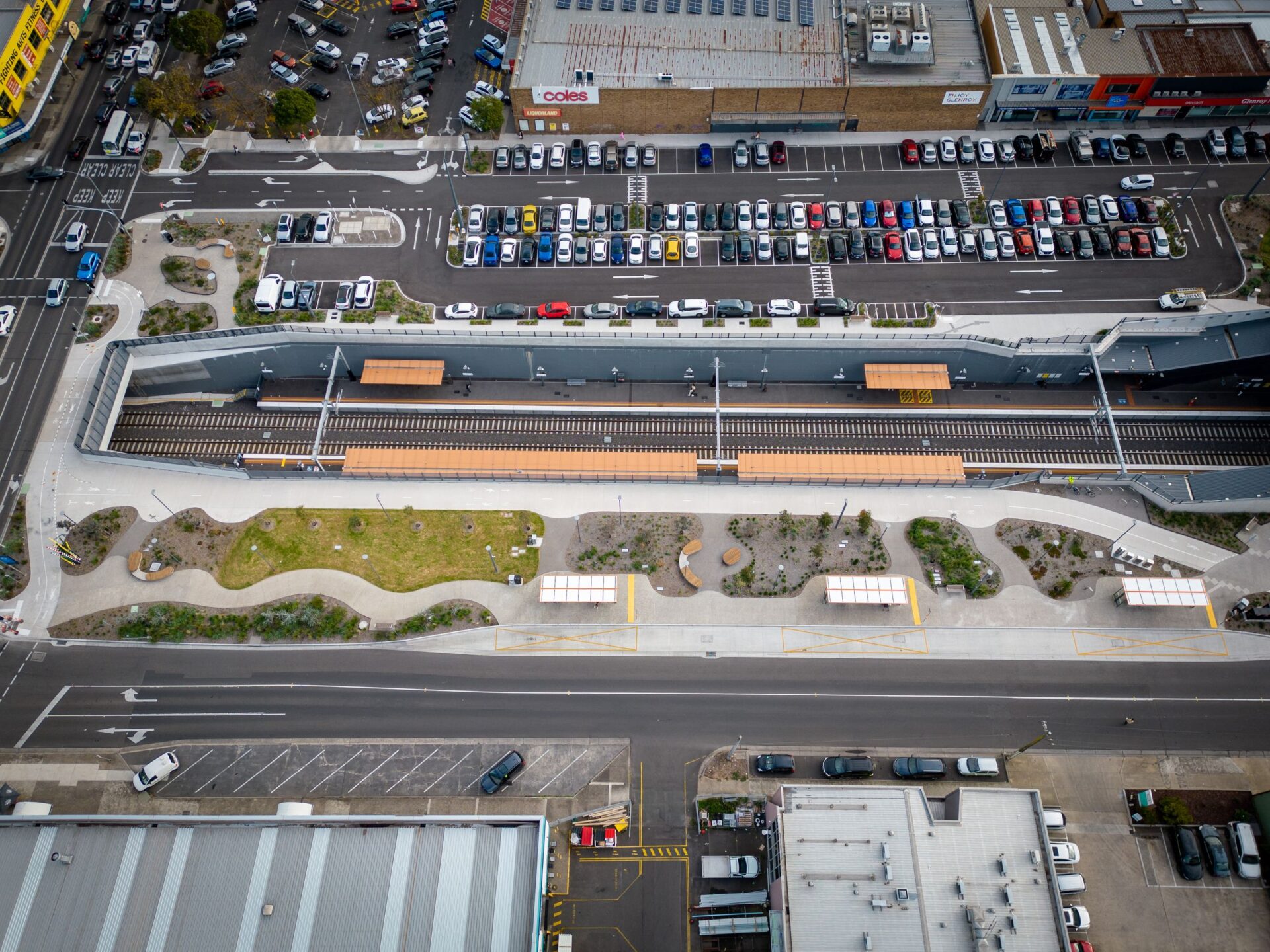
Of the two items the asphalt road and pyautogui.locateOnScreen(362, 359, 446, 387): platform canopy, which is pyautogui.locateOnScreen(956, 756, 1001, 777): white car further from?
pyautogui.locateOnScreen(362, 359, 446, 387): platform canopy

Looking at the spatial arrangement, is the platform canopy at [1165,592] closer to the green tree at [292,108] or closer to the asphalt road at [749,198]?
the asphalt road at [749,198]

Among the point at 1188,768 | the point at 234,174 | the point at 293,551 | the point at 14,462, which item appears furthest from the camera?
the point at 234,174

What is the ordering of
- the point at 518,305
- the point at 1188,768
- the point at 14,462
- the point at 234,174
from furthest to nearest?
1. the point at 234,174
2. the point at 518,305
3. the point at 14,462
4. the point at 1188,768

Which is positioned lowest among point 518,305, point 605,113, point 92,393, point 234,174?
point 92,393

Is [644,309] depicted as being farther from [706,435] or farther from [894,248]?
[894,248]

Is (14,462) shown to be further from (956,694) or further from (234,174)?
(956,694)

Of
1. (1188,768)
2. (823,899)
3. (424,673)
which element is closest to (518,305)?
(424,673)
